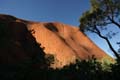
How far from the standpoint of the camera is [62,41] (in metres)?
71.4

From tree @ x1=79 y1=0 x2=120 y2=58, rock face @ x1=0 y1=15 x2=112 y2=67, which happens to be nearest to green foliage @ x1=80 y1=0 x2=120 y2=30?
tree @ x1=79 y1=0 x2=120 y2=58

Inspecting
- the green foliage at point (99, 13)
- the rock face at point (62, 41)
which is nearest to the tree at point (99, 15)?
the green foliage at point (99, 13)

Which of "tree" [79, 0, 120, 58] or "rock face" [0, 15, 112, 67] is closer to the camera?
"tree" [79, 0, 120, 58]

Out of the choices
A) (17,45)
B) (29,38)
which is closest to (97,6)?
(29,38)

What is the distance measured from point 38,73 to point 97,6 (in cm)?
2669

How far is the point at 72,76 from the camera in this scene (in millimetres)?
13867

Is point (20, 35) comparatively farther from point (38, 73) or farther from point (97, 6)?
point (38, 73)

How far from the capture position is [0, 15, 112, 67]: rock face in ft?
214

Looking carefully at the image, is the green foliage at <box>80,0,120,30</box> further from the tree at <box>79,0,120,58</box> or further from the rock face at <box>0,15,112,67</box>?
the rock face at <box>0,15,112,67</box>

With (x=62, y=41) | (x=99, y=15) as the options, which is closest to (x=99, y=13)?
(x=99, y=15)

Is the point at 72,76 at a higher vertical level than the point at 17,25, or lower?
lower

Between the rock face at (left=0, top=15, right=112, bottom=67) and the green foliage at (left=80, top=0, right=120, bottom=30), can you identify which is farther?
the rock face at (left=0, top=15, right=112, bottom=67)

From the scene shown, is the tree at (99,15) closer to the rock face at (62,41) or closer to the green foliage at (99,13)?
the green foliage at (99,13)

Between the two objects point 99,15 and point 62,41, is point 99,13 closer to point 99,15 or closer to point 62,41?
point 99,15
